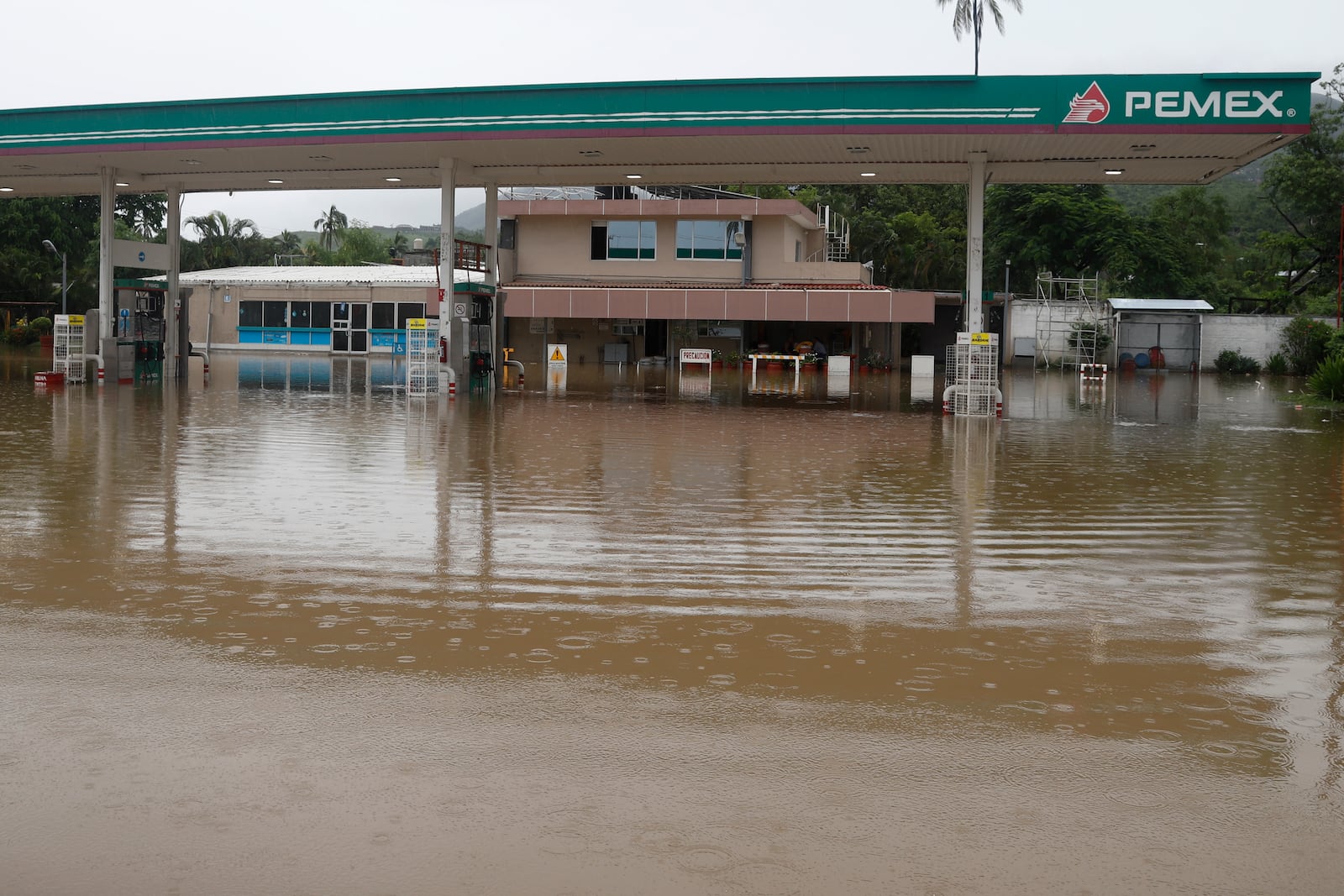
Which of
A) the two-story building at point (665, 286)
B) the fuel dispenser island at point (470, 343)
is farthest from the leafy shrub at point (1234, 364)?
the fuel dispenser island at point (470, 343)

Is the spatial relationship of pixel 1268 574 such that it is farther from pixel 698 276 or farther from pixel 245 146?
pixel 698 276

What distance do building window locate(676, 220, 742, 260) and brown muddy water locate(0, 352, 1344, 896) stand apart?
112 feet

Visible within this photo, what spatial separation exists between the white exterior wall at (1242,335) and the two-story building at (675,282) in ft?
41.9

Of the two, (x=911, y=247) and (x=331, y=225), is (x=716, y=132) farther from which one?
(x=331, y=225)

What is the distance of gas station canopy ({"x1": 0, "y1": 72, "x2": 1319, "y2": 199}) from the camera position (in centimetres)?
2053

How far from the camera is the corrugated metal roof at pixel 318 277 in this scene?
55.0m

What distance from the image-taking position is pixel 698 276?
4606 cm

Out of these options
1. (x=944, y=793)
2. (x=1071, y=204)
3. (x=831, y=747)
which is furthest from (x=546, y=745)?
(x=1071, y=204)

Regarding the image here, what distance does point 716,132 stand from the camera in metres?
22.0

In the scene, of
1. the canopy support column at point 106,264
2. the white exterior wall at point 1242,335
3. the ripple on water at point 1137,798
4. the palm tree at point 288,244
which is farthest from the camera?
the palm tree at point 288,244

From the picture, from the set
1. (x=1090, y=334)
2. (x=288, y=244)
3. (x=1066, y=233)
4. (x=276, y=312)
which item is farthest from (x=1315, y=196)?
(x=288, y=244)

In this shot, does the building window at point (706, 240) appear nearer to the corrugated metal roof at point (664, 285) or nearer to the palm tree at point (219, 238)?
the corrugated metal roof at point (664, 285)

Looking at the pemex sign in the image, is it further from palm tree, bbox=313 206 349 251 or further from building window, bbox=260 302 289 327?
palm tree, bbox=313 206 349 251

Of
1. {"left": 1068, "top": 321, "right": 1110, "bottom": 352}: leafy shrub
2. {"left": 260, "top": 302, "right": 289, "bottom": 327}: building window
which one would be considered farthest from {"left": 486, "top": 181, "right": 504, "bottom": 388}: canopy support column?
{"left": 260, "top": 302, "right": 289, "bottom": 327}: building window
